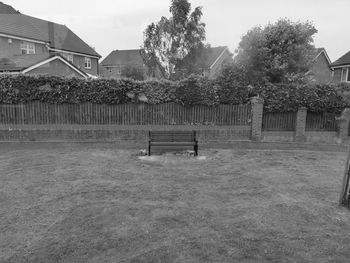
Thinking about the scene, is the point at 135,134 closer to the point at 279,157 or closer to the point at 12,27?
the point at 279,157

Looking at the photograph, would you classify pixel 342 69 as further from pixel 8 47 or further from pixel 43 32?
pixel 8 47

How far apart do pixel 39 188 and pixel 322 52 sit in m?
33.5

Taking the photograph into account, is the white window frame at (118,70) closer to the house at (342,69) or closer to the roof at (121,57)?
the roof at (121,57)

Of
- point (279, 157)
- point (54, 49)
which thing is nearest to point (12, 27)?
point (54, 49)

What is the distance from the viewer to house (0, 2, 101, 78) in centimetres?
1952

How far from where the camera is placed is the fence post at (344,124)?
1190 cm

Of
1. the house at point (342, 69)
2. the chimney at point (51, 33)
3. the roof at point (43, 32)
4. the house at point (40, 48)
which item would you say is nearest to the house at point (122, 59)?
the roof at point (43, 32)

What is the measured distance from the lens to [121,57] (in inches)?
1959

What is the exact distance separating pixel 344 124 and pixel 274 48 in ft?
17.2

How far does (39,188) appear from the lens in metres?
5.66

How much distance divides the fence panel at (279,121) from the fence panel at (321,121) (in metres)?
0.70

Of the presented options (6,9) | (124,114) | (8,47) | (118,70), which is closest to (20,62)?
(8,47)

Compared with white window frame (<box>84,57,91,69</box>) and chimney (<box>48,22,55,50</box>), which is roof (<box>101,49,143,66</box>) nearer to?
white window frame (<box>84,57,91,69</box>)

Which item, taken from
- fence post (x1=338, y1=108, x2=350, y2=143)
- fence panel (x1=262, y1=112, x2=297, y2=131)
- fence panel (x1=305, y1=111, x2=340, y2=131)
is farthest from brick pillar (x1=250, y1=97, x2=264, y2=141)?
fence post (x1=338, y1=108, x2=350, y2=143)
